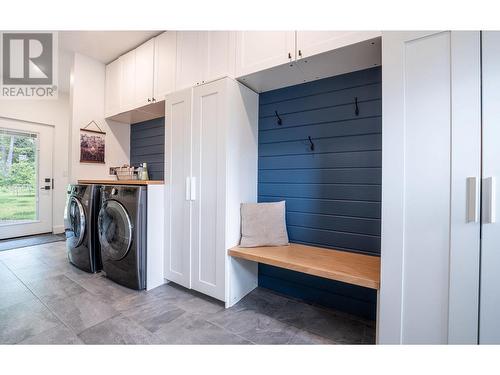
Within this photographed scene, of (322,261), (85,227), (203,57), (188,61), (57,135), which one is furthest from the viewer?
(57,135)

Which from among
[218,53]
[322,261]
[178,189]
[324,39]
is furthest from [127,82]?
[322,261]

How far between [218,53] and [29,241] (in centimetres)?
442

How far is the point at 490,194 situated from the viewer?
1004 millimetres

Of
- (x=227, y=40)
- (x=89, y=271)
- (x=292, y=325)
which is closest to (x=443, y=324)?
(x=292, y=325)

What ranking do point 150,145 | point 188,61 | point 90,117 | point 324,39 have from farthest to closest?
1. point 150,145
2. point 90,117
3. point 188,61
4. point 324,39

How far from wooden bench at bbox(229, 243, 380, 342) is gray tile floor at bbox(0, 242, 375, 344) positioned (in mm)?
474

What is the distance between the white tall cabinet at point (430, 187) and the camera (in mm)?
1048

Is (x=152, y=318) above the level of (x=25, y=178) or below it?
below

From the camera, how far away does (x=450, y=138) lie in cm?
109

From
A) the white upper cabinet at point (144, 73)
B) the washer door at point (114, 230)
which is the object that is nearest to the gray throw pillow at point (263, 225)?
the washer door at point (114, 230)

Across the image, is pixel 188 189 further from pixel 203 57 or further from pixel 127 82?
pixel 127 82

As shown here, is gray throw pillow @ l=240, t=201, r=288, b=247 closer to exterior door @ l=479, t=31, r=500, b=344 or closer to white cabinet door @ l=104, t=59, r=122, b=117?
exterior door @ l=479, t=31, r=500, b=344

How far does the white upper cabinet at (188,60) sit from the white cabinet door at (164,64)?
0.09 meters

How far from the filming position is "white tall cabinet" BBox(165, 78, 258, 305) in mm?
1869
